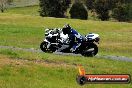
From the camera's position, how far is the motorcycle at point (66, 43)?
1099 inches

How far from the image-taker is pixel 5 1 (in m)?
118

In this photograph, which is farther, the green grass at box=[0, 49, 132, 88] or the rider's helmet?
the rider's helmet

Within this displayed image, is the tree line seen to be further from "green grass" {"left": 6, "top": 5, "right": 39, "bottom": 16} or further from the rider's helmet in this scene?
the rider's helmet

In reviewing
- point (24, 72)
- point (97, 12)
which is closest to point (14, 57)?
point (24, 72)

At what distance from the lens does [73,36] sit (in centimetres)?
2819

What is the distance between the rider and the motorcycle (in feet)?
0.63

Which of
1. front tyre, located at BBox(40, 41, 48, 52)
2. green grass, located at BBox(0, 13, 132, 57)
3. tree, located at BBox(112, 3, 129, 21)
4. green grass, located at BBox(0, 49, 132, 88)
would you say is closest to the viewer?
green grass, located at BBox(0, 49, 132, 88)

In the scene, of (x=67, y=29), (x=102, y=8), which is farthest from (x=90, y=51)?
(x=102, y=8)

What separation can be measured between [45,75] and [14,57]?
4.79m

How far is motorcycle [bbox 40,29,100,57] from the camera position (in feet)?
91.6

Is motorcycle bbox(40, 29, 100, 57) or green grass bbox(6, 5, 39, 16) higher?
motorcycle bbox(40, 29, 100, 57)

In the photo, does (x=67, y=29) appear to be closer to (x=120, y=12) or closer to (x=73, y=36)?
(x=73, y=36)

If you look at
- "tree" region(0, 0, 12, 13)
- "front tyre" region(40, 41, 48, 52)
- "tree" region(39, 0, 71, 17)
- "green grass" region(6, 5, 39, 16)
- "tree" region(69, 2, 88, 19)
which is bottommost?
"green grass" region(6, 5, 39, 16)

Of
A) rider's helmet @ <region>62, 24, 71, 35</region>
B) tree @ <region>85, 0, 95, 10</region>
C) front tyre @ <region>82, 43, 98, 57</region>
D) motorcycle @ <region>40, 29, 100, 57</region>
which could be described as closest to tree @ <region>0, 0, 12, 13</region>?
tree @ <region>85, 0, 95, 10</region>
